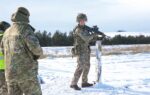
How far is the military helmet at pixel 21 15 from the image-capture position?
28.1 feet

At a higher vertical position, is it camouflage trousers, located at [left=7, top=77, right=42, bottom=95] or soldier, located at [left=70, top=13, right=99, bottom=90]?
soldier, located at [left=70, top=13, right=99, bottom=90]

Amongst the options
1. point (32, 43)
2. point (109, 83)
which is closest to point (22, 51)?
point (32, 43)

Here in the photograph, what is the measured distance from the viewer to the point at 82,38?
12695 mm

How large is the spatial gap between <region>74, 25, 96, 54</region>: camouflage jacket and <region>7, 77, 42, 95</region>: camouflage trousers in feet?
13.6

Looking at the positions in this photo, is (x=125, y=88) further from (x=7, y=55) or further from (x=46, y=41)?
(x=46, y=41)

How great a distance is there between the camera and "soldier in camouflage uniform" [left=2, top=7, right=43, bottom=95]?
8.51 m

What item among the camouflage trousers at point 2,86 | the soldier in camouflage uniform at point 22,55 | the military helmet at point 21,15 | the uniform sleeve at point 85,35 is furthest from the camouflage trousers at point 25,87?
the uniform sleeve at point 85,35

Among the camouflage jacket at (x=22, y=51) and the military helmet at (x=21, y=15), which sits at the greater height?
the military helmet at (x=21, y=15)

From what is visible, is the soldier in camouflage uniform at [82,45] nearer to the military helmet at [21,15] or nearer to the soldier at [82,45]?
the soldier at [82,45]

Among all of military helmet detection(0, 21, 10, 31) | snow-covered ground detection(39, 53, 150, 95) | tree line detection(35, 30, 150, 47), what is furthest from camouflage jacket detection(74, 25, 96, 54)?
tree line detection(35, 30, 150, 47)

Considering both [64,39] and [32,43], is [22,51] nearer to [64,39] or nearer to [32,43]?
[32,43]

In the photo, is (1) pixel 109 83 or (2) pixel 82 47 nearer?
(2) pixel 82 47

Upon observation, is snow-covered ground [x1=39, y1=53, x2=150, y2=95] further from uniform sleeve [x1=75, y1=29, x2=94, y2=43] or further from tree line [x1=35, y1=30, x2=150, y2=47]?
tree line [x1=35, y1=30, x2=150, y2=47]

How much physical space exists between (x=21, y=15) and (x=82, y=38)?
4232 millimetres
